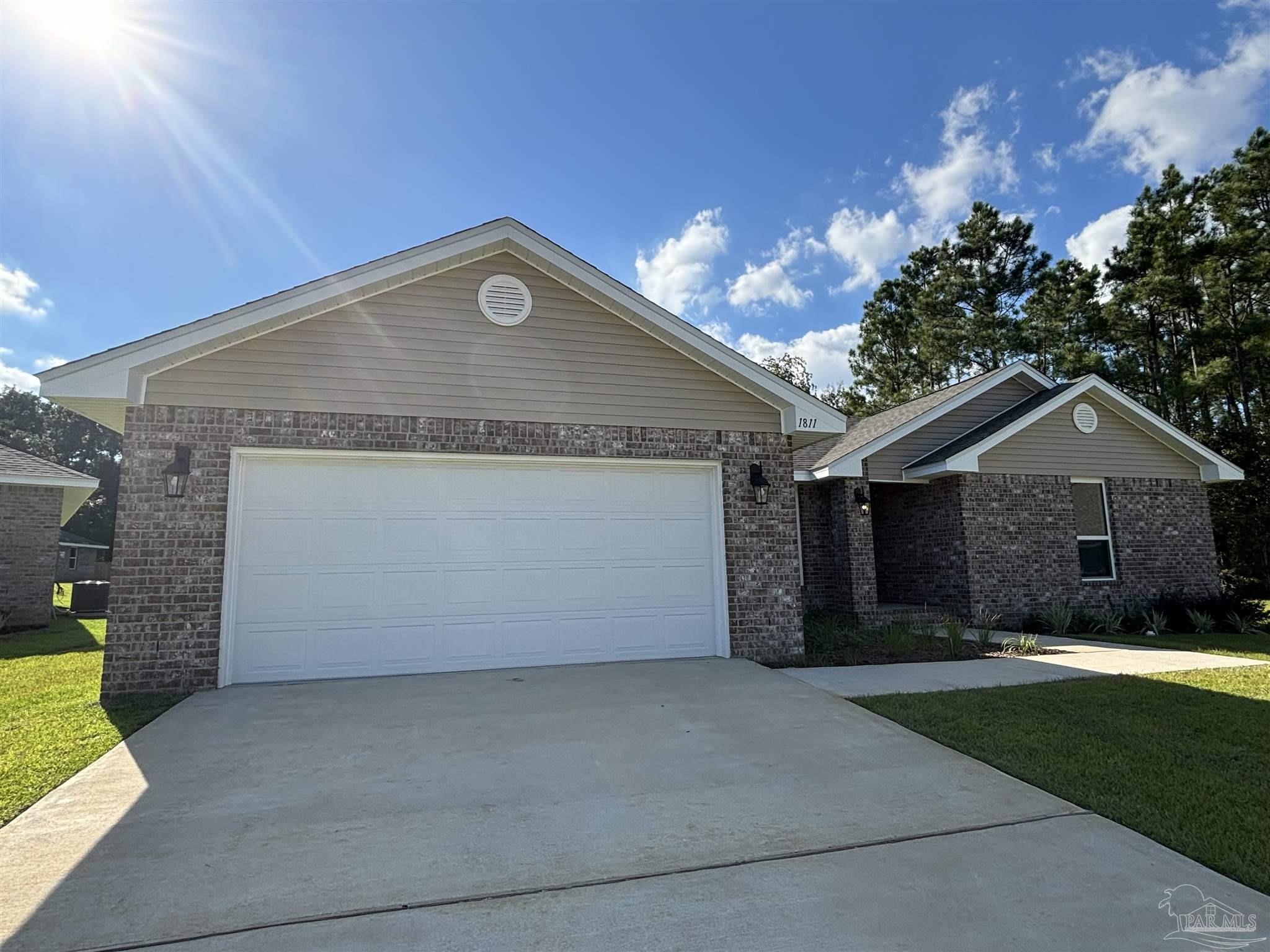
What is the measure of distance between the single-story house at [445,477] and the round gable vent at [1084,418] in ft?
25.0

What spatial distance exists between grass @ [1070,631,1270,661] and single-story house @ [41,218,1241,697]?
6447mm

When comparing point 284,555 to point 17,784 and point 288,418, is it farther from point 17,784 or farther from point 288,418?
point 17,784

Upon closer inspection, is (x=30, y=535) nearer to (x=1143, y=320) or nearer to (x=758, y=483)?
(x=758, y=483)

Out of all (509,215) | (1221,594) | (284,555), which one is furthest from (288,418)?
(1221,594)

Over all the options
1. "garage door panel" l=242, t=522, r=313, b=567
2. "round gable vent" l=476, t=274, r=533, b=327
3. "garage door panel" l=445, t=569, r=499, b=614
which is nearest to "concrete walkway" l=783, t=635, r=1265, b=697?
"garage door panel" l=445, t=569, r=499, b=614

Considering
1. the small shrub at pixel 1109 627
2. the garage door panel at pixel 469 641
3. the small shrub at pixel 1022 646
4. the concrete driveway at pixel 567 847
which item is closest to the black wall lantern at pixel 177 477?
the concrete driveway at pixel 567 847

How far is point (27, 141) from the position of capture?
8.59 m

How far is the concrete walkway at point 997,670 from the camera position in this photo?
7.10m

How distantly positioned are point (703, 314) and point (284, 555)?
55.3 feet

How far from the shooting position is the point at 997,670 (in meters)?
8.04

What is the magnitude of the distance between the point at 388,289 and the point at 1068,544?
13.0 meters

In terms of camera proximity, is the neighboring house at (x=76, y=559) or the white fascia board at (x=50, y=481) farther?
the neighboring house at (x=76, y=559)

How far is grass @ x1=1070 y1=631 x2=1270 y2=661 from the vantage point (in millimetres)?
9609

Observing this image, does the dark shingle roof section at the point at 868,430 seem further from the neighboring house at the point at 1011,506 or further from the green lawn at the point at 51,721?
the green lawn at the point at 51,721
